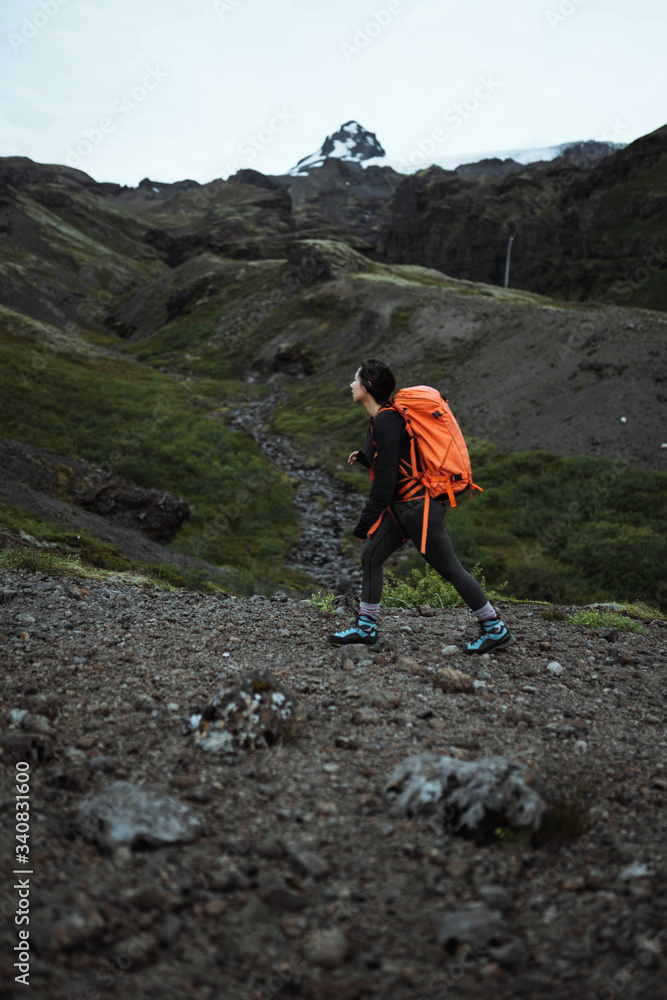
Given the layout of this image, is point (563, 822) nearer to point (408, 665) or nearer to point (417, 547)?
point (408, 665)

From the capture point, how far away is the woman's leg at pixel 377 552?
19.5 ft

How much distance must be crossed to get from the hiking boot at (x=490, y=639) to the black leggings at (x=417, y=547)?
320 mm

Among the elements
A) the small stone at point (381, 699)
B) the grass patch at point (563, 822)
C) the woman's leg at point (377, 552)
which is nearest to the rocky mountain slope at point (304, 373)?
the woman's leg at point (377, 552)

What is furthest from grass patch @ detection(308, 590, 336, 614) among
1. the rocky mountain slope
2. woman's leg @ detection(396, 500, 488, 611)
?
the rocky mountain slope

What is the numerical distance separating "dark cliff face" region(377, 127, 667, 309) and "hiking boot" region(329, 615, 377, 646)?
70.3 metres

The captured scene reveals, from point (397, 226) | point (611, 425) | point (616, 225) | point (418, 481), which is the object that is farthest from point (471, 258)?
point (418, 481)

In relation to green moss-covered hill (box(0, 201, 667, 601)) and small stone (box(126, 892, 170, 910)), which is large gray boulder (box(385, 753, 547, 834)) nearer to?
small stone (box(126, 892, 170, 910))

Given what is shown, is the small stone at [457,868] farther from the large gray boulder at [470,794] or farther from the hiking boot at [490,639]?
the hiking boot at [490,639]

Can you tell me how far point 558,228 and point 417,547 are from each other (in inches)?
4203

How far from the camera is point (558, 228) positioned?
9588 centimetres

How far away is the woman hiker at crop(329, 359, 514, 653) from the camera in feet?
18.4

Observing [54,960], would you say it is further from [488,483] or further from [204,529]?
[488,483]

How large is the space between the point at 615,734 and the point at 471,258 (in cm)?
11827

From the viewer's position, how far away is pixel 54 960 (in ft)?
7.50
